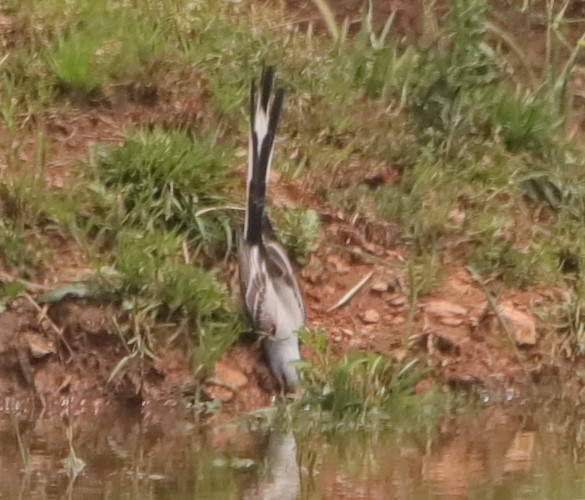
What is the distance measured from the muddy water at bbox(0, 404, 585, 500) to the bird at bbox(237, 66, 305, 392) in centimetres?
39

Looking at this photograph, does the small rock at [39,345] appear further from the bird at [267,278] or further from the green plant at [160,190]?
the bird at [267,278]

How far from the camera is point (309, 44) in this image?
7.28 meters

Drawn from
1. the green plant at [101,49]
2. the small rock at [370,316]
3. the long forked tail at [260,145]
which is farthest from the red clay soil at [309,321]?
the long forked tail at [260,145]

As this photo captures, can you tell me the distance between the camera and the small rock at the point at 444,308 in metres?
6.41

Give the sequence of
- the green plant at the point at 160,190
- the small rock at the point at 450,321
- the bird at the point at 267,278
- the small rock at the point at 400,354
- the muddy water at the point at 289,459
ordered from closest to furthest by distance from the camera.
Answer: the muddy water at the point at 289,459
the bird at the point at 267,278
the small rock at the point at 400,354
the green plant at the point at 160,190
the small rock at the point at 450,321

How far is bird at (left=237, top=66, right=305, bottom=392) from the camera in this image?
19.8 ft

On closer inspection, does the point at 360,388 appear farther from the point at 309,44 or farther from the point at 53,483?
the point at 309,44

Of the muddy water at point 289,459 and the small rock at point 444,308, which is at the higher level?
the small rock at point 444,308

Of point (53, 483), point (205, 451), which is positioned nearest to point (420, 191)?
point (205, 451)

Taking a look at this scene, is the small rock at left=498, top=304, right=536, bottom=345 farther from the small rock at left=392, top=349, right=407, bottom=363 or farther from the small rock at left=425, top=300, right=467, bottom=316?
the small rock at left=392, top=349, right=407, bottom=363

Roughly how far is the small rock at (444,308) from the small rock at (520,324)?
166 millimetres

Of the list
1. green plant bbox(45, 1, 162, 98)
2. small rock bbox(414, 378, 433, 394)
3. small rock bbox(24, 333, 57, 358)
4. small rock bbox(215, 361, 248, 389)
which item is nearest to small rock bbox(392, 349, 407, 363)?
small rock bbox(414, 378, 433, 394)

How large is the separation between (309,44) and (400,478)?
2.69 metres

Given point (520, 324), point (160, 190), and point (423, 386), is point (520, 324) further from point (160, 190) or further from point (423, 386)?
point (160, 190)
